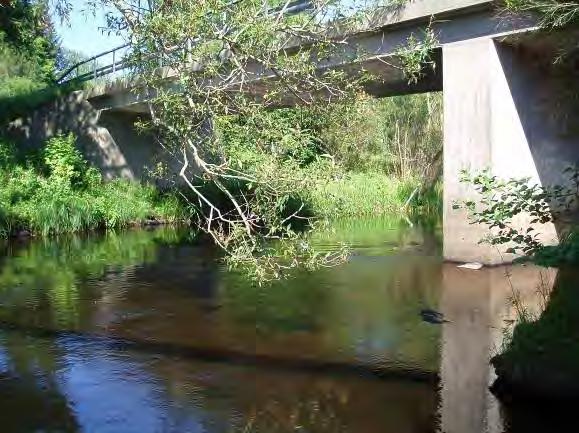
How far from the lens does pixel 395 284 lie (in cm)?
959

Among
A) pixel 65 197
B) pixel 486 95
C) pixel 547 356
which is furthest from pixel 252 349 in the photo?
pixel 65 197

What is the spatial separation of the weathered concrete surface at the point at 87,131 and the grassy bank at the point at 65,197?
3.17 ft

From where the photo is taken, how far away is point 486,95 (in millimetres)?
10531

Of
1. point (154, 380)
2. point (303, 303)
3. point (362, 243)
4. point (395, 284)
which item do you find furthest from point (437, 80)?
point (154, 380)

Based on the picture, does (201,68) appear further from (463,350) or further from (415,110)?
(415,110)

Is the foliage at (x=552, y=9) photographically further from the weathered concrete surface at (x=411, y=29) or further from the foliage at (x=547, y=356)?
the foliage at (x=547, y=356)

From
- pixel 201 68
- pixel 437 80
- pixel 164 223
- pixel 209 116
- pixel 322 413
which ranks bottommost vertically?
pixel 322 413

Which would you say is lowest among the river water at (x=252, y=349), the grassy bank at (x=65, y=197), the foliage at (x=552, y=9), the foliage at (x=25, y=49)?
the river water at (x=252, y=349)

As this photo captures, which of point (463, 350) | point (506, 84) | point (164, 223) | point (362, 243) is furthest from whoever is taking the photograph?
point (164, 223)

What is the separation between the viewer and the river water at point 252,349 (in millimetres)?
4734

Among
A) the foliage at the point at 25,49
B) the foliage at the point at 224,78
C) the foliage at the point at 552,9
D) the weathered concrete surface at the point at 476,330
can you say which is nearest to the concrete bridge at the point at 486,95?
the weathered concrete surface at the point at 476,330

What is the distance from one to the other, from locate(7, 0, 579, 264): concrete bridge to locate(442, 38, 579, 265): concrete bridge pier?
0.05 ft

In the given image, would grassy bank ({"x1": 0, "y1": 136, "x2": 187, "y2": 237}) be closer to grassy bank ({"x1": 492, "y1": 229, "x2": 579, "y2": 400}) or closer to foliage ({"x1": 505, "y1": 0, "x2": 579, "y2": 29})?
foliage ({"x1": 505, "y1": 0, "x2": 579, "y2": 29})

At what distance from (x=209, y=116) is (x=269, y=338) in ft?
7.54
